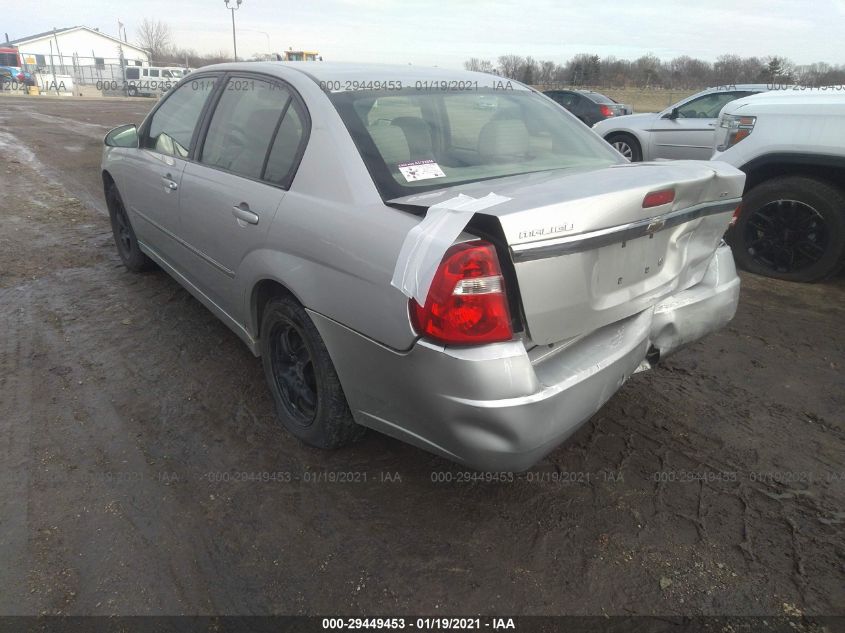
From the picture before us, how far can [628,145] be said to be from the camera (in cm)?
1025

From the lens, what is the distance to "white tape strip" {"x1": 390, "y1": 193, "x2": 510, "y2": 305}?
1.78 meters

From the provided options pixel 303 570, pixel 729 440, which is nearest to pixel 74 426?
pixel 303 570

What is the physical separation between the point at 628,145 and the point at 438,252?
31.7 feet

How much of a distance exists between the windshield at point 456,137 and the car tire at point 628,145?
7572mm

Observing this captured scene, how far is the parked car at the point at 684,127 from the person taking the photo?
9.10 m

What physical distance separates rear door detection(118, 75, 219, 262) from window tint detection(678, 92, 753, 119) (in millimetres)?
8522

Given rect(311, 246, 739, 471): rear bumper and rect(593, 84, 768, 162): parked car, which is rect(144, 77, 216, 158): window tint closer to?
rect(311, 246, 739, 471): rear bumper

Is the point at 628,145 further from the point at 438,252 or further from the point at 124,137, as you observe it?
the point at 438,252

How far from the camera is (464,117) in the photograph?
2811mm

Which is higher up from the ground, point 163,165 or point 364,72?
point 364,72

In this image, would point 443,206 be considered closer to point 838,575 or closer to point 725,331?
point 838,575

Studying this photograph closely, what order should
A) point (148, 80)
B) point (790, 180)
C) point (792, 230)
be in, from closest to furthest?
1. point (790, 180)
2. point (792, 230)
3. point (148, 80)

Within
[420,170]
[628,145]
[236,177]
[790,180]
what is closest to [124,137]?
[236,177]

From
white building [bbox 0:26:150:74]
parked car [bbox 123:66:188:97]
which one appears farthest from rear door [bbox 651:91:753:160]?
white building [bbox 0:26:150:74]
